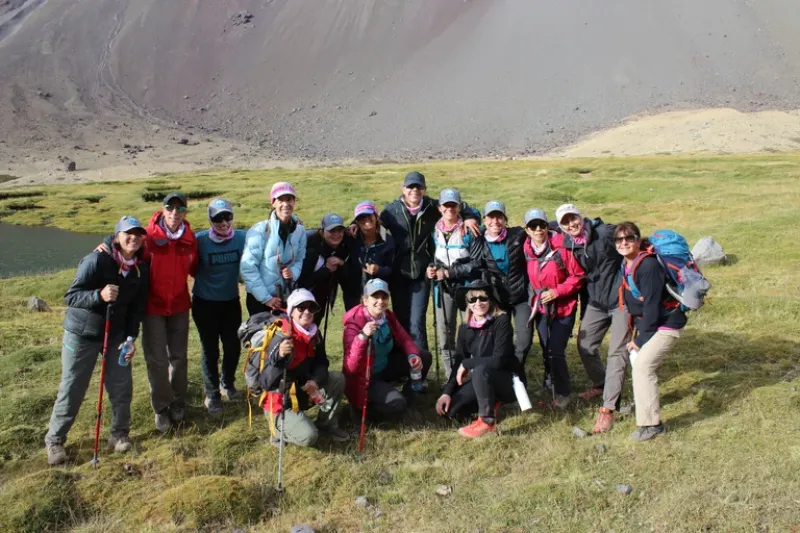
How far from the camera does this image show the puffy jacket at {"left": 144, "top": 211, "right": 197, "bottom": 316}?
9266mm

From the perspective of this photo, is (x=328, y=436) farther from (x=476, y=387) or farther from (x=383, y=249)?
(x=383, y=249)

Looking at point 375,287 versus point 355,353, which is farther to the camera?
point 355,353

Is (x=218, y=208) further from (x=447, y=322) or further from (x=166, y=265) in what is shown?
(x=447, y=322)

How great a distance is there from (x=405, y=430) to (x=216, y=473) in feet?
8.91

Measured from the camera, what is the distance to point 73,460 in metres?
9.10

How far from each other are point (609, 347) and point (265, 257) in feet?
17.4

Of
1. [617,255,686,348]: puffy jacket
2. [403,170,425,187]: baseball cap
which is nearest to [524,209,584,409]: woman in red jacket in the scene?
[617,255,686,348]: puffy jacket

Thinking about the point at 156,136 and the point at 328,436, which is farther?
the point at 156,136

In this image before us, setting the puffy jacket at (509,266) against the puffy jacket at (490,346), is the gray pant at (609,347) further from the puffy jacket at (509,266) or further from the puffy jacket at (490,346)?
the puffy jacket at (490,346)

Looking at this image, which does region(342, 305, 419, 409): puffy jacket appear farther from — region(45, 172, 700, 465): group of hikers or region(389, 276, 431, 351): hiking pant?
region(389, 276, 431, 351): hiking pant

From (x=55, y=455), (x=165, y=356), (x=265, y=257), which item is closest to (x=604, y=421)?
(x=265, y=257)

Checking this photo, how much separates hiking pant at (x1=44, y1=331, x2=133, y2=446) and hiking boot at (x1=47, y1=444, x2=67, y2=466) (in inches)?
2.7

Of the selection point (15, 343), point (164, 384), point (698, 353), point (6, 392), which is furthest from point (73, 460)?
point (698, 353)

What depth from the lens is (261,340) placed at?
8.98 metres
